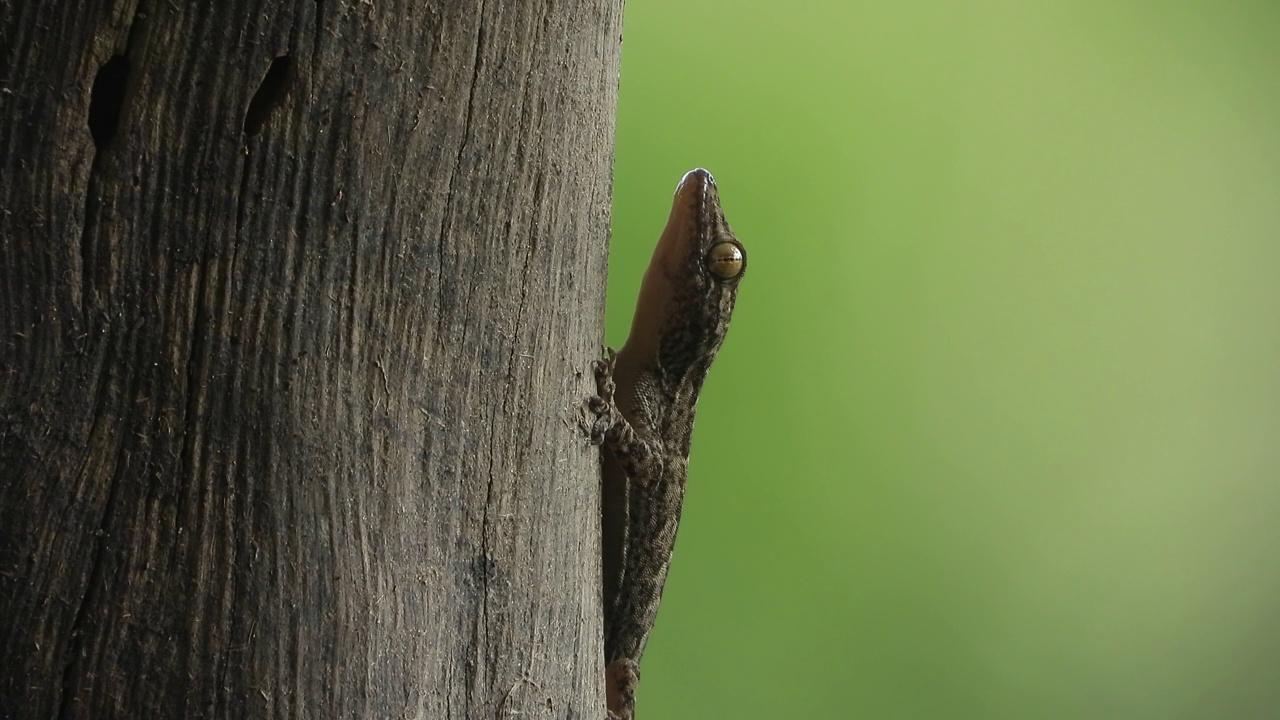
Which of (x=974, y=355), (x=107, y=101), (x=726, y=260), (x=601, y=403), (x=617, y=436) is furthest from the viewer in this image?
(x=974, y=355)

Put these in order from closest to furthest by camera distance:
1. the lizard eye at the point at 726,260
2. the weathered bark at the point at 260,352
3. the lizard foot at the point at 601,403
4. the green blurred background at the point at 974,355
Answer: the weathered bark at the point at 260,352, the lizard foot at the point at 601,403, the lizard eye at the point at 726,260, the green blurred background at the point at 974,355

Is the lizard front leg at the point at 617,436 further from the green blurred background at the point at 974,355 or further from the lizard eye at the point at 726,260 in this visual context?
the green blurred background at the point at 974,355

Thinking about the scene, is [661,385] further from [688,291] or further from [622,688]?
[622,688]

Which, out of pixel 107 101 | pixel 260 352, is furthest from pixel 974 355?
pixel 107 101

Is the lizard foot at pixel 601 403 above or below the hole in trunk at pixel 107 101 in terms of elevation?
below

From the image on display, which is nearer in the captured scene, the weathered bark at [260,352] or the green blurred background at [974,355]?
the weathered bark at [260,352]

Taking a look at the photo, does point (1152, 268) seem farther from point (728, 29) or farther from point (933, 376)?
point (728, 29)

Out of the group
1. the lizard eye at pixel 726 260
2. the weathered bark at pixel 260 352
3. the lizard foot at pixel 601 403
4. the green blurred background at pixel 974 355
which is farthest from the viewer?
the green blurred background at pixel 974 355

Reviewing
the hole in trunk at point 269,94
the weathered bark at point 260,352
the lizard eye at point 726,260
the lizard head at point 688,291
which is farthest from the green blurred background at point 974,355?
the hole in trunk at point 269,94
